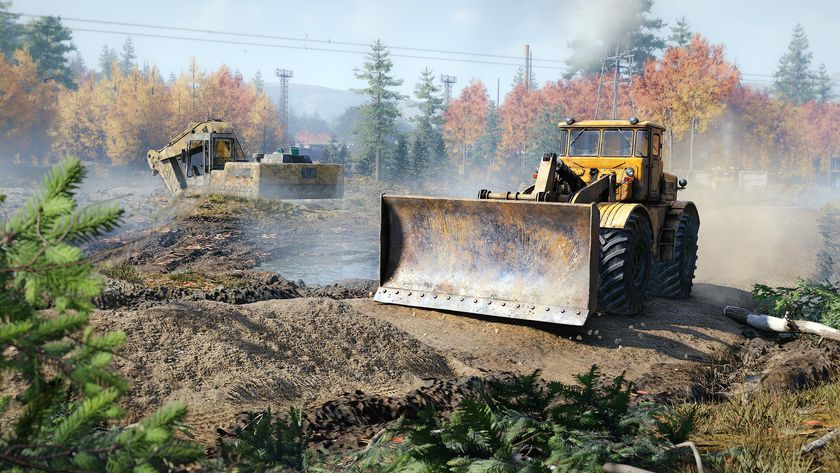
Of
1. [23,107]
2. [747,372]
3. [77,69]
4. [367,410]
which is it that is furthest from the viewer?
[77,69]

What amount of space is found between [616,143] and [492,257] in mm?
3248

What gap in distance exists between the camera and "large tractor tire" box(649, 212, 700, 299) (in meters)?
12.1

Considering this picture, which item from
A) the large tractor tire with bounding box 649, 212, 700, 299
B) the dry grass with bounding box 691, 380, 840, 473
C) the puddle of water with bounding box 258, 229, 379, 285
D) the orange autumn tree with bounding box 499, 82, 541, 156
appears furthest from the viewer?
the orange autumn tree with bounding box 499, 82, 541, 156

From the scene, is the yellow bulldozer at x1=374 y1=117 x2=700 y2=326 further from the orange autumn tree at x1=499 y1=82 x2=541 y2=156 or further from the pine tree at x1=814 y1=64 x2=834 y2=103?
the pine tree at x1=814 y1=64 x2=834 y2=103

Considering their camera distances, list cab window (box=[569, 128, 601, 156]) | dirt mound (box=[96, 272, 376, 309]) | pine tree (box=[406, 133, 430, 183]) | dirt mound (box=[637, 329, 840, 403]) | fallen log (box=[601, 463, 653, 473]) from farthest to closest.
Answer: pine tree (box=[406, 133, 430, 183]), cab window (box=[569, 128, 601, 156]), dirt mound (box=[96, 272, 376, 309]), dirt mound (box=[637, 329, 840, 403]), fallen log (box=[601, 463, 653, 473])

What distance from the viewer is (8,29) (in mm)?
55438

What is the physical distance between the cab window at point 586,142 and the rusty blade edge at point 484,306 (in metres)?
3.36

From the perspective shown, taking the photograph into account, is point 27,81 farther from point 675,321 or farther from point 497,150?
point 675,321

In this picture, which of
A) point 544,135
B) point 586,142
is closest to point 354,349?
point 586,142

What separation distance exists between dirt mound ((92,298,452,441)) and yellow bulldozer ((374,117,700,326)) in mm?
1470

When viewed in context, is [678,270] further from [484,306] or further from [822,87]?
[822,87]

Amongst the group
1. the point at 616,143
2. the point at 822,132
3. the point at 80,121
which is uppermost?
the point at 822,132

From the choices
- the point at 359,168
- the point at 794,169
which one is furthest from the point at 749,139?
the point at 359,168

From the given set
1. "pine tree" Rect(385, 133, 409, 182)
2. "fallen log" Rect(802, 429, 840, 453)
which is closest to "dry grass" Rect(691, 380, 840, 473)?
"fallen log" Rect(802, 429, 840, 453)
